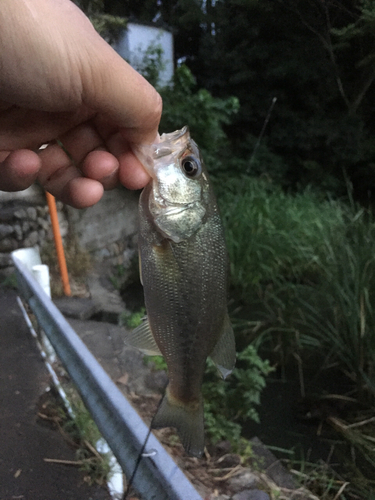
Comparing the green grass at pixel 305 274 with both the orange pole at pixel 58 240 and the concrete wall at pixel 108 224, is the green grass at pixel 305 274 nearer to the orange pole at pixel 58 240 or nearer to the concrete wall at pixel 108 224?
the concrete wall at pixel 108 224

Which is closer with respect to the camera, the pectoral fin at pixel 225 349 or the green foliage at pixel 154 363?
the pectoral fin at pixel 225 349

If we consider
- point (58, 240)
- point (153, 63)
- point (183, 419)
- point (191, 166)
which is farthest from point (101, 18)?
point (58, 240)

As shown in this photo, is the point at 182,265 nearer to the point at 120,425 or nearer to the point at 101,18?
the point at 120,425

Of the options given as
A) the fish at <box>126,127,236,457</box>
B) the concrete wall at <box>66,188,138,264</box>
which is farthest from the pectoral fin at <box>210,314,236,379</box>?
the concrete wall at <box>66,188,138,264</box>

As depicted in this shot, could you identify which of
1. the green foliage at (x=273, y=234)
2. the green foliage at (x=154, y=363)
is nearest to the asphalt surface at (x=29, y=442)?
the green foliage at (x=154, y=363)

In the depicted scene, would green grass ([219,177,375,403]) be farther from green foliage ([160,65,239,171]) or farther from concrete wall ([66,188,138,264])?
concrete wall ([66,188,138,264])

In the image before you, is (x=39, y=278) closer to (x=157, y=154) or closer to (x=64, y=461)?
(x=64, y=461)

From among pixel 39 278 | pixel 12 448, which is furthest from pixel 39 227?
pixel 12 448
